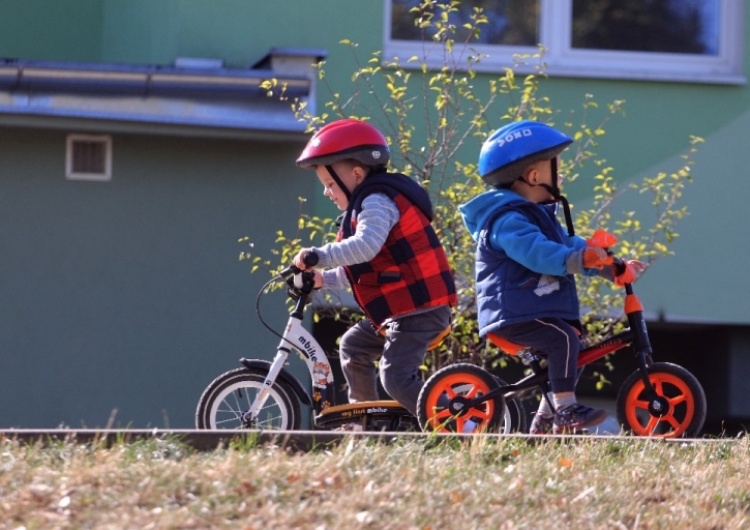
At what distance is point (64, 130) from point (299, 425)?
11.5ft

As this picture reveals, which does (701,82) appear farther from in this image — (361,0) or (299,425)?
(299,425)

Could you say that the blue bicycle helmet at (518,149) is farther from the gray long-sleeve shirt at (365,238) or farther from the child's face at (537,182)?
the gray long-sleeve shirt at (365,238)

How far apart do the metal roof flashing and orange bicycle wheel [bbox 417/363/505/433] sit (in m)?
2.90

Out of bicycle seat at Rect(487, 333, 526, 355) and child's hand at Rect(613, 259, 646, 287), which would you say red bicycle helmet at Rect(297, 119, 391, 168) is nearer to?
bicycle seat at Rect(487, 333, 526, 355)

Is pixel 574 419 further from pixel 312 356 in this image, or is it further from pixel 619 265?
pixel 312 356

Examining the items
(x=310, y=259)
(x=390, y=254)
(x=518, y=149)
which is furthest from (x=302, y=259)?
(x=518, y=149)

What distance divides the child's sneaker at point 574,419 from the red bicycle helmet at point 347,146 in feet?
4.45

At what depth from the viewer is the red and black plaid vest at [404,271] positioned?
249 inches

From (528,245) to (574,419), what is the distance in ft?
2.40

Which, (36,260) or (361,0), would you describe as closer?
(36,260)

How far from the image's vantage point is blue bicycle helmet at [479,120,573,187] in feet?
20.4

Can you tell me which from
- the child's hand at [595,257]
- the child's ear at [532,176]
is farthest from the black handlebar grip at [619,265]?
the child's ear at [532,176]

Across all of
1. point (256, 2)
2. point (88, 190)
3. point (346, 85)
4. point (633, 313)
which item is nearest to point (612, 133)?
point (346, 85)

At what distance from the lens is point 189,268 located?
923 cm
